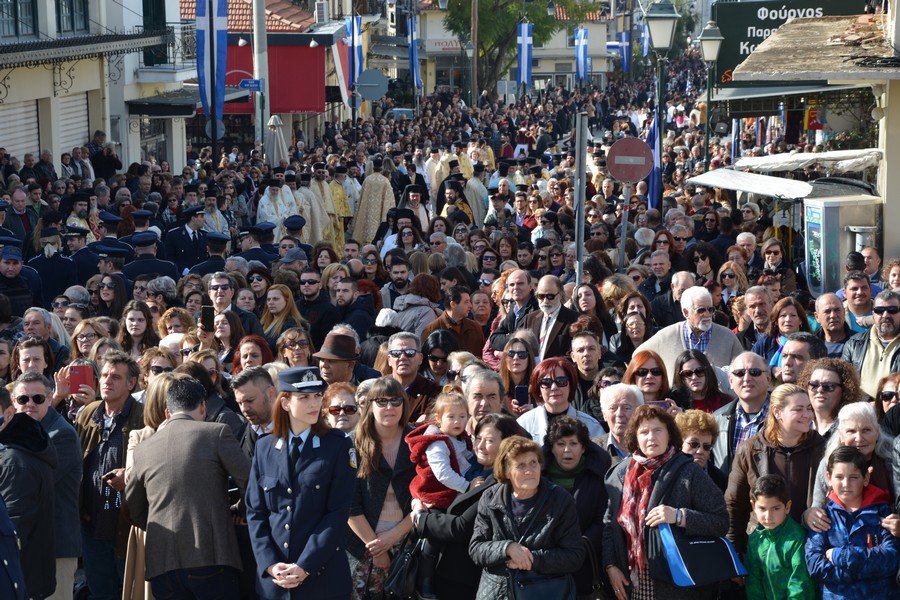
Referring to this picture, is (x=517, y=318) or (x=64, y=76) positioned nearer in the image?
(x=517, y=318)

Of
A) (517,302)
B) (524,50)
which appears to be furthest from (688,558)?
(524,50)

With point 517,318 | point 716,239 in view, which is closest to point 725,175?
point 716,239

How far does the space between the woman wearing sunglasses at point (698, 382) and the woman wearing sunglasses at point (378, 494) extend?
190cm

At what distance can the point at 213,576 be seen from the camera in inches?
269

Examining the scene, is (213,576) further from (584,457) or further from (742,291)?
(742,291)

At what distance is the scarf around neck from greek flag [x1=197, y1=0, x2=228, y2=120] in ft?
59.5

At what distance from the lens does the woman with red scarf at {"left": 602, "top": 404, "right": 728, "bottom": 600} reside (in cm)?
645

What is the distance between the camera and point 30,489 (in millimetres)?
7031

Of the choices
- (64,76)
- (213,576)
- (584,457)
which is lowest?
(213,576)

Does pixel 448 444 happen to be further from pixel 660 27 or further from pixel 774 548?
pixel 660 27

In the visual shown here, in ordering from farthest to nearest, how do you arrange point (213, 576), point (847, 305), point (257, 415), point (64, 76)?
1. point (64, 76)
2. point (847, 305)
3. point (257, 415)
4. point (213, 576)

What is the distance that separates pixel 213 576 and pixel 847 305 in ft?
19.3

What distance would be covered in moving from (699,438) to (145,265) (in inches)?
296

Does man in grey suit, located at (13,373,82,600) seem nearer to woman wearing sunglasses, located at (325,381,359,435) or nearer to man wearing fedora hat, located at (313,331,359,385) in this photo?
woman wearing sunglasses, located at (325,381,359,435)
